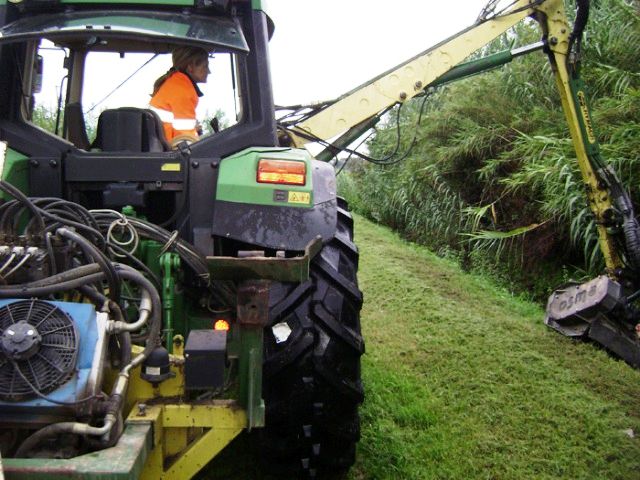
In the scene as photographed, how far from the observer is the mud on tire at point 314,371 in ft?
7.97

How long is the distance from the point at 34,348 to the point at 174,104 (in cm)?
153

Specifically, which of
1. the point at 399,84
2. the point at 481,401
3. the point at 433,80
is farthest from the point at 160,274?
the point at 433,80

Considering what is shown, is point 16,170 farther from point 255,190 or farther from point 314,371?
point 314,371

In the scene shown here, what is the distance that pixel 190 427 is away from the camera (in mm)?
1993

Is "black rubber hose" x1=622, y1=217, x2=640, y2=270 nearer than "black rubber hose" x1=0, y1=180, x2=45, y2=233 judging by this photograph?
No

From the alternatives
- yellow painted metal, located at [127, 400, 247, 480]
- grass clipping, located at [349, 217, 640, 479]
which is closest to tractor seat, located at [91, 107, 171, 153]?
yellow painted metal, located at [127, 400, 247, 480]

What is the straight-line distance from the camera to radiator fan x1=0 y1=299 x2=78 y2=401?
1693 millimetres

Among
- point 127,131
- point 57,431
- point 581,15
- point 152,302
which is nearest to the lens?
point 57,431

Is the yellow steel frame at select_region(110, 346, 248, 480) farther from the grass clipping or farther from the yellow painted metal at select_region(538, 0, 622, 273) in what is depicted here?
the yellow painted metal at select_region(538, 0, 622, 273)

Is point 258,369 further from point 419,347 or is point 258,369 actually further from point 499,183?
point 499,183

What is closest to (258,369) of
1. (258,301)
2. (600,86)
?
(258,301)

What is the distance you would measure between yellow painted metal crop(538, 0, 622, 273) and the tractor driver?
2888 millimetres

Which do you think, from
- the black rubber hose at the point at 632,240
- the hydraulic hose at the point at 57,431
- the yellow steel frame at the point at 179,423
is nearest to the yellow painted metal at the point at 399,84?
the black rubber hose at the point at 632,240

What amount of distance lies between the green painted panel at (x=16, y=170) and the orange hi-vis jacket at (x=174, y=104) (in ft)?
1.99
